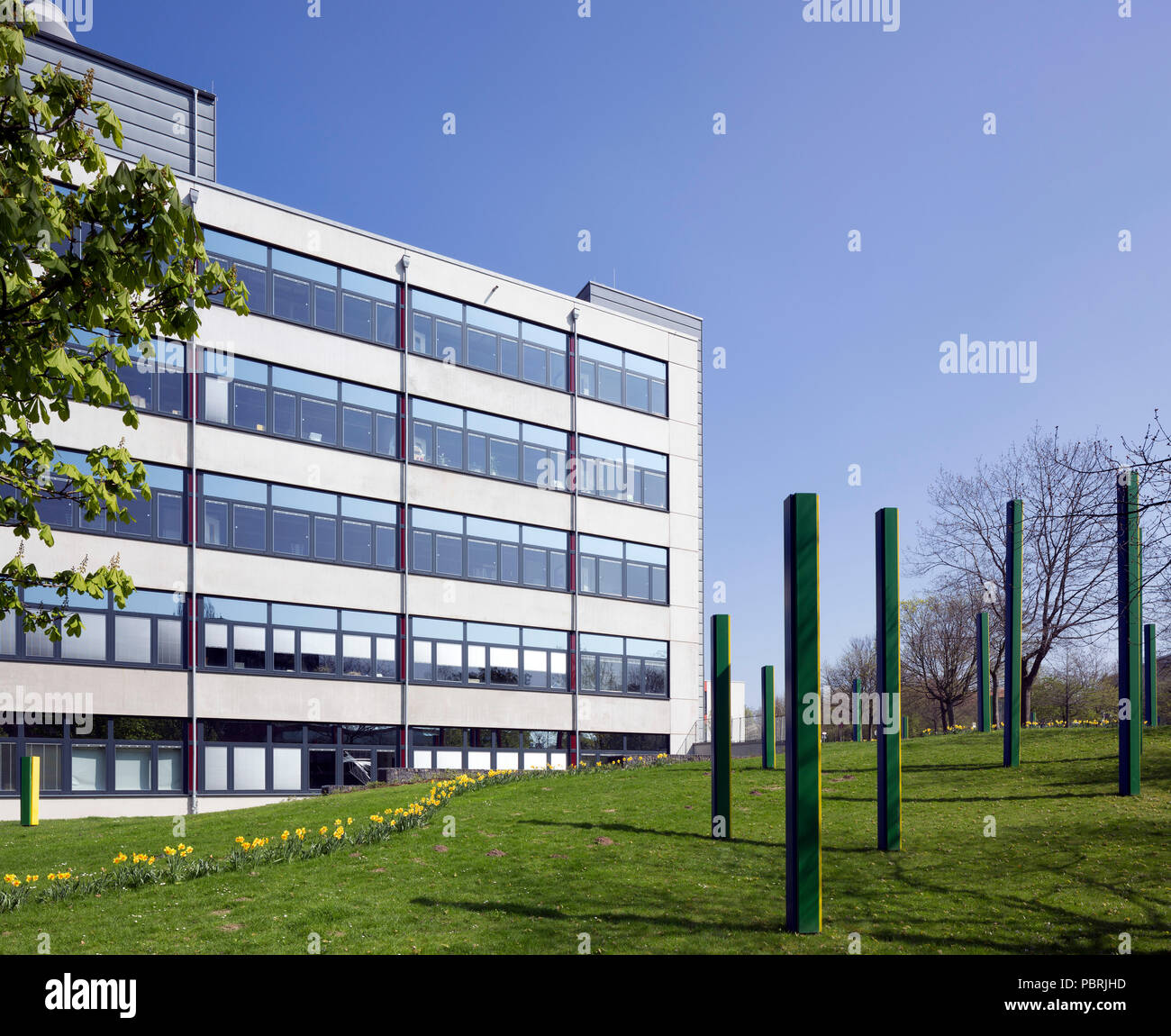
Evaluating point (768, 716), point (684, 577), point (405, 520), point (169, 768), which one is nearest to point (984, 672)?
point (768, 716)

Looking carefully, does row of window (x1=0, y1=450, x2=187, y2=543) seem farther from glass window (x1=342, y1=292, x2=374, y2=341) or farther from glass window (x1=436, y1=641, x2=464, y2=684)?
glass window (x1=436, y1=641, x2=464, y2=684)

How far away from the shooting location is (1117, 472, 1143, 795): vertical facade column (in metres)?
15.9

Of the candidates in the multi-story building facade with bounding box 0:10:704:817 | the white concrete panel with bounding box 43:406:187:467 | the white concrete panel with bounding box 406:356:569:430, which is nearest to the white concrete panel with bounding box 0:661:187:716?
the multi-story building facade with bounding box 0:10:704:817

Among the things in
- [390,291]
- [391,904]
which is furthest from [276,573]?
[391,904]

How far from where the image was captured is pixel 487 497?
36.8m

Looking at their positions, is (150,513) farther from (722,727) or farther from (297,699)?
(722,727)

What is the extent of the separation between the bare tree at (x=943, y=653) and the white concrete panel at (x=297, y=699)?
27.7 meters

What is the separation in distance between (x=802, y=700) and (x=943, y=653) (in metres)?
43.1

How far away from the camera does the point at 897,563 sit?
1403 centimetres

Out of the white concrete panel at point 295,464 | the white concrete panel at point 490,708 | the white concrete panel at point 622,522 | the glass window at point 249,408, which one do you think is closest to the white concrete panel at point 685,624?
the white concrete panel at point 622,522

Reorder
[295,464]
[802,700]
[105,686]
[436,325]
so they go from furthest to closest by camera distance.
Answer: [436,325], [295,464], [105,686], [802,700]
